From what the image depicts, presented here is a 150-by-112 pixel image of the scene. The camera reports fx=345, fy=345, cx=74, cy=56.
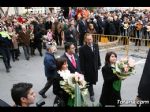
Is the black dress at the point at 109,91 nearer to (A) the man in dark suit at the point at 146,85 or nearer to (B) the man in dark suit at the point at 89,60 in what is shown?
(B) the man in dark suit at the point at 89,60

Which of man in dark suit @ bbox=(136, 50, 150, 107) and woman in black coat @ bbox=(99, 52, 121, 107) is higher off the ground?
man in dark suit @ bbox=(136, 50, 150, 107)

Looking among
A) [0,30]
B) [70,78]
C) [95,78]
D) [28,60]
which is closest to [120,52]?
[28,60]

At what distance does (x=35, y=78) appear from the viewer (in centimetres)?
1105

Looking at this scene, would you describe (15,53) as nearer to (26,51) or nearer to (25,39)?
(26,51)

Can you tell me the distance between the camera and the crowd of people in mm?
6300

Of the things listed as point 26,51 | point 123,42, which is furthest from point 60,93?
point 123,42

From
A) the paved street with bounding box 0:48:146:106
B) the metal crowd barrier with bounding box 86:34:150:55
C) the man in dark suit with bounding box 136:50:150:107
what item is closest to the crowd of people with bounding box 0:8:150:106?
the paved street with bounding box 0:48:146:106

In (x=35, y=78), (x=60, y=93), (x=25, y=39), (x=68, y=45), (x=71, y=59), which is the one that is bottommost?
(x=35, y=78)

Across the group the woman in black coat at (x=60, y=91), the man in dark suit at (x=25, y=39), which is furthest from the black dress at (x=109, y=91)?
the man in dark suit at (x=25, y=39)

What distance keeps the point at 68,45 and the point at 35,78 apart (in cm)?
366

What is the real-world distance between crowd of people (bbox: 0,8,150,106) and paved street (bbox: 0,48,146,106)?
0.34 m

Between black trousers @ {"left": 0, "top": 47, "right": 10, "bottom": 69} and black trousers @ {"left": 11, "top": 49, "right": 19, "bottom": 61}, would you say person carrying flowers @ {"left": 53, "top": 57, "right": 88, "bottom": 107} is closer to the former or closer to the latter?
black trousers @ {"left": 0, "top": 47, "right": 10, "bottom": 69}
